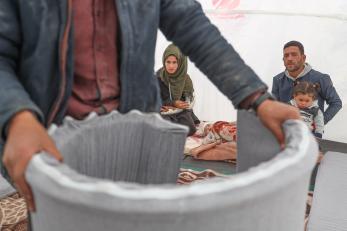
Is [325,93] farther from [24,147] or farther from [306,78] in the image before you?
[24,147]

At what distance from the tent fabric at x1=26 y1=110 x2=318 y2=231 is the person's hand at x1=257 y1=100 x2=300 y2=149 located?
4.4 inches

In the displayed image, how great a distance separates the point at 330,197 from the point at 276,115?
1506 millimetres

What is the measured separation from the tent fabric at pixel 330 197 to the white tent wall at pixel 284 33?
0.69 m

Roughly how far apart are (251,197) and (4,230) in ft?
4.85

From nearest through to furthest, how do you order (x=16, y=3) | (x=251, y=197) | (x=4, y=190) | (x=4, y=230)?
(x=251, y=197) → (x=16, y=3) → (x=4, y=230) → (x=4, y=190)

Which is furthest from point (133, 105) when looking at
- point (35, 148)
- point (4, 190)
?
point (4, 190)

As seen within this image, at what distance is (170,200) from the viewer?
301mm

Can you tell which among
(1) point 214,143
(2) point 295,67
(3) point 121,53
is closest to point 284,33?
(2) point 295,67

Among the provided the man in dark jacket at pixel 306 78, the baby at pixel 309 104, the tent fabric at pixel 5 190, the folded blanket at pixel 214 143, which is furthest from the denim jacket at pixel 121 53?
the man in dark jacket at pixel 306 78

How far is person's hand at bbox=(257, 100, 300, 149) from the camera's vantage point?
490 mm

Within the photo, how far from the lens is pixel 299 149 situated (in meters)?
0.38

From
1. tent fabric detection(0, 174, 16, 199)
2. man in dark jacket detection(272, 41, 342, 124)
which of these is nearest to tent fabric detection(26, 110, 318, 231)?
tent fabric detection(0, 174, 16, 199)

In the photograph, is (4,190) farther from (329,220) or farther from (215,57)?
(215,57)

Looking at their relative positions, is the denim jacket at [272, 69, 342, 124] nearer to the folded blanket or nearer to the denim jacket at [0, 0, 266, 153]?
the folded blanket
